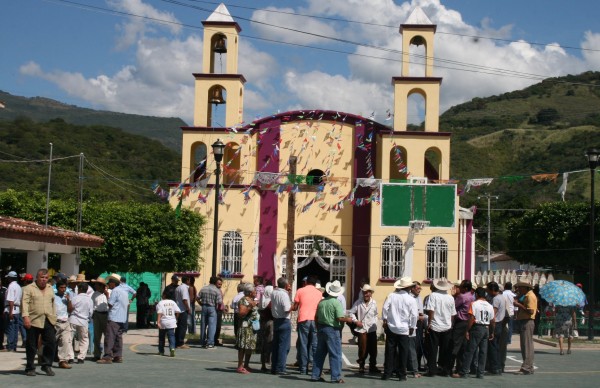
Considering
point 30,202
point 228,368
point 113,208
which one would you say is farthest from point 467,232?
point 228,368

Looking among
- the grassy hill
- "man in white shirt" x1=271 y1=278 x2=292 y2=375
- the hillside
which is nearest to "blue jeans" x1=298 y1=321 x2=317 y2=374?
"man in white shirt" x1=271 y1=278 x2=292 y2=375

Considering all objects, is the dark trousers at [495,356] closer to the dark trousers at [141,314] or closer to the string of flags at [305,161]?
the dark trousers at [141,314]

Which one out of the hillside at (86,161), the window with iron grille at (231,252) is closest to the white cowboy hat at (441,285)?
the window with iron grille at (231,252)

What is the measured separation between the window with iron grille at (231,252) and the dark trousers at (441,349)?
68.9 ft

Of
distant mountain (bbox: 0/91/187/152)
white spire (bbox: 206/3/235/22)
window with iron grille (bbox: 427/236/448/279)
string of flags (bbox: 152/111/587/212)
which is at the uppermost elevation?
distant mountain (bbox: 0/91/187/152)

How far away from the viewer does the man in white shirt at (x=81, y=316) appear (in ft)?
55.0

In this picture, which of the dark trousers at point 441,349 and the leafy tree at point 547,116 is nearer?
the dark trousers at point 441,349

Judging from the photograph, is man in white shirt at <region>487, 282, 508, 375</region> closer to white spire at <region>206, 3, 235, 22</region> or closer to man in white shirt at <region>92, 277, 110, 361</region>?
man in white shirt at <region>92, 277, 110, 361</region>

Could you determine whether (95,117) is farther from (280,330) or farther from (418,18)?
(280,330)

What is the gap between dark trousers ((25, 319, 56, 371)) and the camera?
1469 centimetres

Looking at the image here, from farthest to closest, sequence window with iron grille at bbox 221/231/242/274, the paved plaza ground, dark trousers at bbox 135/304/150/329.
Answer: window with iron grille at bbox 221/231/242/274
dark trousers at bbox 135/304/150/329
the paved plaza ground

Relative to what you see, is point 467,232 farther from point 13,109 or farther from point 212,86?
point 13,109

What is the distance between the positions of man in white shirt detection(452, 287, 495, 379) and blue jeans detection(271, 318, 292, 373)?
295cm

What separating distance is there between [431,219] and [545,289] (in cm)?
1388
